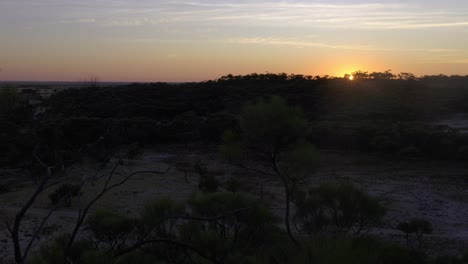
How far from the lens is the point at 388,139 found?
32.8 metres

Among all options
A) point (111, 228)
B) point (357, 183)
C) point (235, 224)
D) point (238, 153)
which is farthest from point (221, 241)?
point (357, 183)

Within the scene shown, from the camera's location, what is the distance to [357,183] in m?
23.0

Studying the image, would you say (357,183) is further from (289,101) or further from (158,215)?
(289,101)

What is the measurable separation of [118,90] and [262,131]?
56353 millimetres

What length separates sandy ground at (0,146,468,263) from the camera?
50.0 ft

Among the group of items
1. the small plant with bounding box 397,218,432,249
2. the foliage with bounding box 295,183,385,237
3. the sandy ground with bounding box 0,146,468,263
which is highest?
the foliage with bounding box 295,183,385,237

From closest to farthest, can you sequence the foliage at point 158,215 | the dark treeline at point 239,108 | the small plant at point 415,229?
the foliage at point 158,215
the small plant at point 415,229
the dark treeline at point 239,108

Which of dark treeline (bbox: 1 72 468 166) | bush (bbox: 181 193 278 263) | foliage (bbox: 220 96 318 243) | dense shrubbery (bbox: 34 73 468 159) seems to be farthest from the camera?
dense shrubbery (bbox: 34 73 468 159)

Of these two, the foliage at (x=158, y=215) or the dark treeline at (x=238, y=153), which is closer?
the dark treeline at (x=238, y=153)

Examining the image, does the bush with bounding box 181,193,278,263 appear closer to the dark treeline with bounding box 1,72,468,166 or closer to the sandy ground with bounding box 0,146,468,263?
the sandy ground with bounding box 0,146,468,263

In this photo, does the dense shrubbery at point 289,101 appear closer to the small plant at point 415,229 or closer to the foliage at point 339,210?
the foliage at point 339,210

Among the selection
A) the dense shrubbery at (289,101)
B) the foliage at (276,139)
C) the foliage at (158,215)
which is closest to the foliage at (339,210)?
the foliage at (276,139)

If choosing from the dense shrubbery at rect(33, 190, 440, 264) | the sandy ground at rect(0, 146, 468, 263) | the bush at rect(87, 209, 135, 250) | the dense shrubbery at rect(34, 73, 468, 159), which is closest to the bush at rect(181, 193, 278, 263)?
the dense shrubbery at rect(33, 190, 440, 264)

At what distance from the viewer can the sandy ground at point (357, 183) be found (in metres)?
15.2
